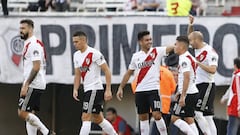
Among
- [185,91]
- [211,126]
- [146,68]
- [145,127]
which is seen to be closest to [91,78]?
[146,68]

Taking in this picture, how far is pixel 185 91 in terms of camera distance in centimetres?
1371

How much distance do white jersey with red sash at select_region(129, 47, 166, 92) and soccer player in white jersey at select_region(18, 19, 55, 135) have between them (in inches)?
65.9

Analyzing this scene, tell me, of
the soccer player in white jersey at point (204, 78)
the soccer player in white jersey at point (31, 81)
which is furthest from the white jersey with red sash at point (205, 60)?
the soccer player in white jersey at point (31, 81)

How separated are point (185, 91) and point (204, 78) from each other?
1.04 meters

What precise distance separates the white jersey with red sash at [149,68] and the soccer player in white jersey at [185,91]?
0.35m

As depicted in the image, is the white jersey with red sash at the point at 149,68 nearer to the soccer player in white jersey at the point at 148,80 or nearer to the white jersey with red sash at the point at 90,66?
the soccer player in white jersey at the point at 148,80

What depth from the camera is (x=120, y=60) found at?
17.9 meters

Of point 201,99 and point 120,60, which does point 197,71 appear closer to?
point 201,99

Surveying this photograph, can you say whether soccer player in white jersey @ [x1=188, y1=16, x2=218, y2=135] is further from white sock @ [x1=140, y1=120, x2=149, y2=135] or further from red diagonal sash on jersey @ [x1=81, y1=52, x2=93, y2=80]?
red diagonal sash on jersey @ [x1=81, y1=52, x2=93, y2=80]

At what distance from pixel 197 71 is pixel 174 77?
1.04m

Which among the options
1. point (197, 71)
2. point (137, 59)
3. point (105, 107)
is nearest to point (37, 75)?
point (137, 59)

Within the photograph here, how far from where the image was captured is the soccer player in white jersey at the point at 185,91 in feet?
45.1

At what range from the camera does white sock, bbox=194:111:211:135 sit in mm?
14312

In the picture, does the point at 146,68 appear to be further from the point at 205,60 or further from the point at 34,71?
the point at 34,71
